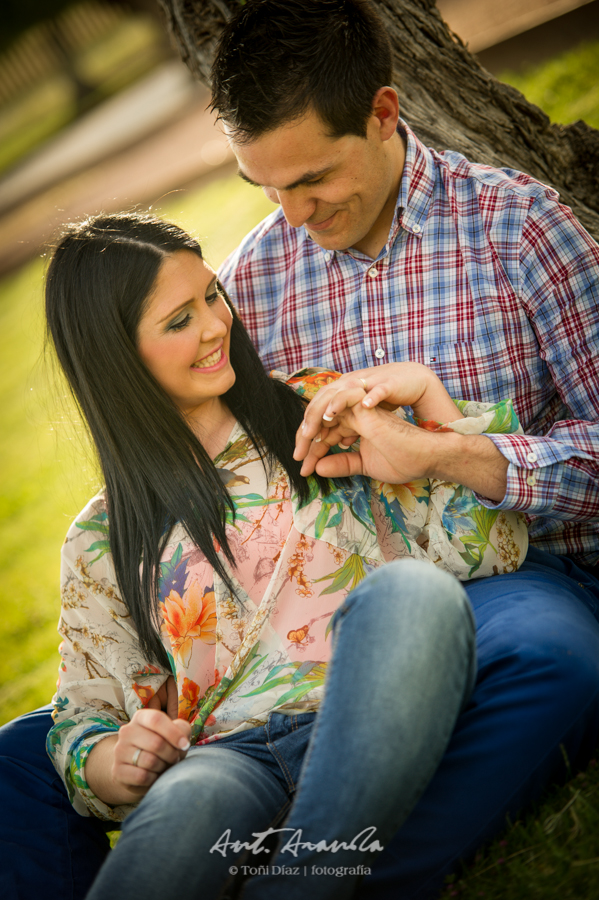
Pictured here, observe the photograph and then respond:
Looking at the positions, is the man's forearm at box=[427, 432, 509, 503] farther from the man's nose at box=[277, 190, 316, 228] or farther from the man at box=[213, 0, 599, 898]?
the man's nose at box=[277, 190, 316, 228]

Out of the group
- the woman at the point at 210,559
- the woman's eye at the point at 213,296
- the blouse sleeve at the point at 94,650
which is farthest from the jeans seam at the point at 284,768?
the woman's eye at the point at 213,296

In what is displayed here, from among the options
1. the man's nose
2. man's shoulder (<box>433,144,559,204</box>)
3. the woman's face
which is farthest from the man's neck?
the woman's face

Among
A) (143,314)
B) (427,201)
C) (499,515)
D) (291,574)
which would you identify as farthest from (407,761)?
(427,201)

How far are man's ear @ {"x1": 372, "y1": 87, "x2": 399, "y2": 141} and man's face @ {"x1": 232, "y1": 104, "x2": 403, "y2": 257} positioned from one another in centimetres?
2

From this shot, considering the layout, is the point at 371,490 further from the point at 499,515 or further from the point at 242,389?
the point at 242,389

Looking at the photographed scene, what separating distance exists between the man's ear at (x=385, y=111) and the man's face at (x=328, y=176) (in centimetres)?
2

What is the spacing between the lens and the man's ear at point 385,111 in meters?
2.13

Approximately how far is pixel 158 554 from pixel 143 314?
65 centimetres

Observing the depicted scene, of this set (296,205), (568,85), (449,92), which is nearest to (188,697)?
(296,205)

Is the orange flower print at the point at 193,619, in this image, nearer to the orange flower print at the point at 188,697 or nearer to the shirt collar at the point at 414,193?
the orange flower print at the point at 188,697

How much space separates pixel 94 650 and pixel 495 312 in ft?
4.78

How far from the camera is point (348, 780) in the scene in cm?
126

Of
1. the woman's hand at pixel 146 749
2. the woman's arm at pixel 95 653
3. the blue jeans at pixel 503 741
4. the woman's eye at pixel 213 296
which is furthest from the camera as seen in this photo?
the woman's eye at pixel 213 296

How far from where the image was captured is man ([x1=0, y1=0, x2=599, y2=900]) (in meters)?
1.68
